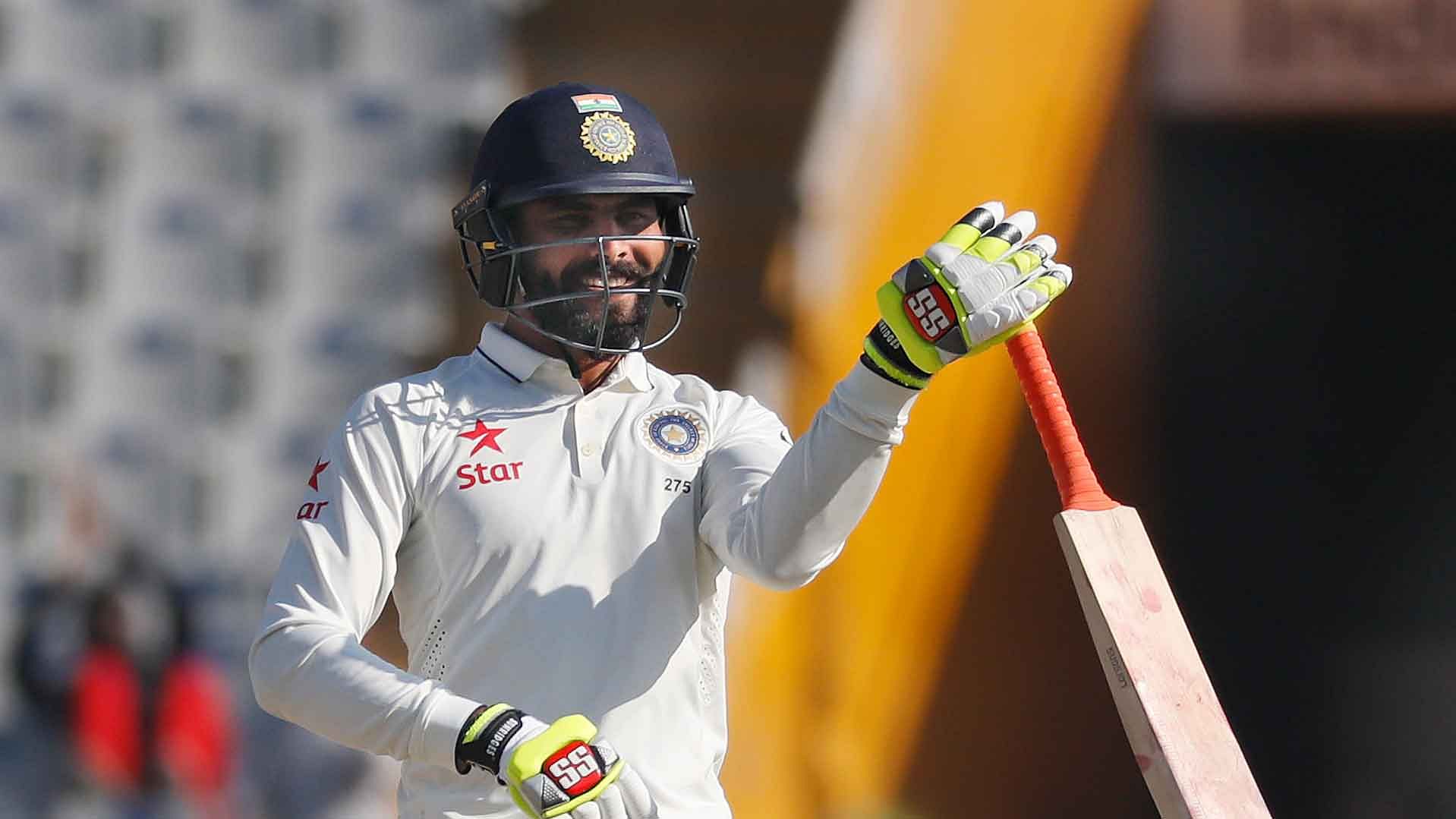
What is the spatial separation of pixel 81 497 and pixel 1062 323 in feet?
5.96

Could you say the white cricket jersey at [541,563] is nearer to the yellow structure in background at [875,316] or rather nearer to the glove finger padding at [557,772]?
the glove finger padding at [557,772]

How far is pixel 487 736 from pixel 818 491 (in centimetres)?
37

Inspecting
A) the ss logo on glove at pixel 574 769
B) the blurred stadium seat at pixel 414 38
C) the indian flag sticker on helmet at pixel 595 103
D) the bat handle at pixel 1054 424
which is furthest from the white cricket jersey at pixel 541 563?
the blurred stadium seat at pixel 414 38

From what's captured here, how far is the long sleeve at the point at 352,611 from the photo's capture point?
5.26 ft

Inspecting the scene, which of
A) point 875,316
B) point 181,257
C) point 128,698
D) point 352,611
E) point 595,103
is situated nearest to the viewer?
point 352,611

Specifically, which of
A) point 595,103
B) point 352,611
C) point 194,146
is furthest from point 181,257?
point 352,611

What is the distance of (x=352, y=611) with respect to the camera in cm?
171

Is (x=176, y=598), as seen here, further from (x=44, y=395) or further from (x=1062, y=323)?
(x=1062, y=323)

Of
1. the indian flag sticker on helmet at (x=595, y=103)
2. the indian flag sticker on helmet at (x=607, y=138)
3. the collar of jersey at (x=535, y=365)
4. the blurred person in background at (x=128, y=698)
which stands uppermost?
the indian flag sticker on helmet at (x=595, y=103)

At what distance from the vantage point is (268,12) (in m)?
3.10

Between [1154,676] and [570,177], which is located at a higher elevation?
[570,177]

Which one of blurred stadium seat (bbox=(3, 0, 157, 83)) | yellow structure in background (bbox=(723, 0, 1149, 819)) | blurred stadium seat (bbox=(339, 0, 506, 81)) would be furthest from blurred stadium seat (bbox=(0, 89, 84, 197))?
yellow structure in background (bbox=(723, 0, 1149, 819))

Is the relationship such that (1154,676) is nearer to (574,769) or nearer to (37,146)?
(574,769)

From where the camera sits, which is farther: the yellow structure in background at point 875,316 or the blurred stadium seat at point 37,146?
the yellow structure in background at point 875,316
